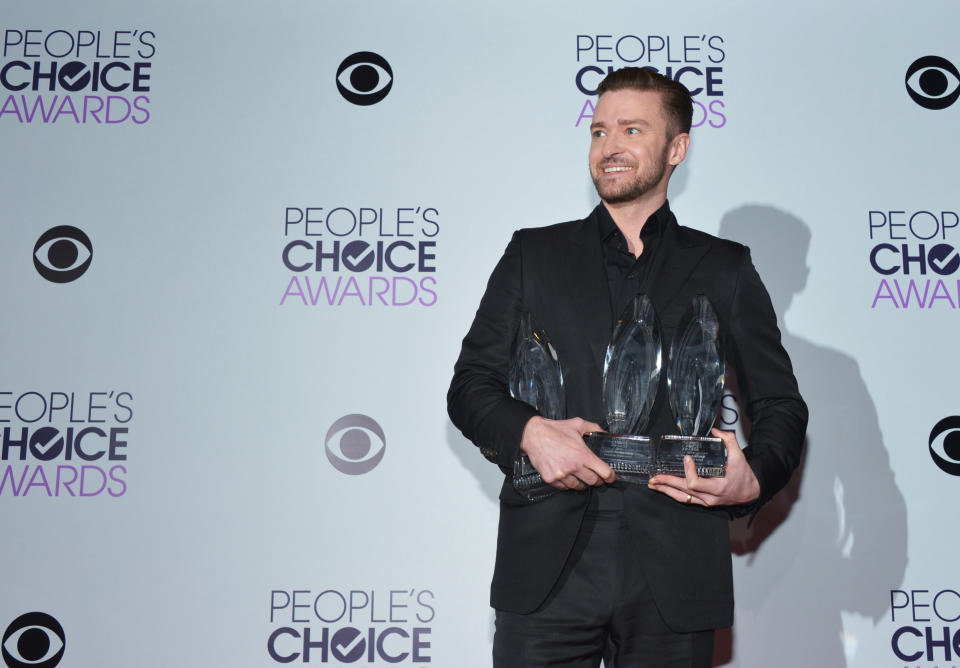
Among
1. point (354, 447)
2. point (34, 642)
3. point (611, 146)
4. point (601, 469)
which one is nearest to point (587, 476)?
point (601, 469)

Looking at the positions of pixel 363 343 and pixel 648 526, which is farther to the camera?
pixel 363 343

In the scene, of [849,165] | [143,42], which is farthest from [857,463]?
[143,42]

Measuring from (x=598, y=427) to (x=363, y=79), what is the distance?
1.70 metres

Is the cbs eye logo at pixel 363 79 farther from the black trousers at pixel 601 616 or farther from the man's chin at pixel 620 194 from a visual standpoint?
the black trousers at pixel 601 616

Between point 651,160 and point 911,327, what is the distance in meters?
1.27

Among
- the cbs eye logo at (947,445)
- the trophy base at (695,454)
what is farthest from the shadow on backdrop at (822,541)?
the trophy base at (695,454)

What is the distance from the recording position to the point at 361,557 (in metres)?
2.64

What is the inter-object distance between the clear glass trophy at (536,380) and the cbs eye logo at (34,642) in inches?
65.8

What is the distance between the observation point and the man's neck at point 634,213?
2008 mm

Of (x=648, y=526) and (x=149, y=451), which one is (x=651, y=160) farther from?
(x=149, y=451)

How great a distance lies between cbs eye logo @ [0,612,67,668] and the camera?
103 inches

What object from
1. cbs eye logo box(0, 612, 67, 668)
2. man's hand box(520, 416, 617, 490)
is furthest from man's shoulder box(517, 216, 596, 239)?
cbs eye logo box(0, 612, 67, 668)

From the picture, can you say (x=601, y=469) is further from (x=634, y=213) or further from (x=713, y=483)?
(x=634, y=213)

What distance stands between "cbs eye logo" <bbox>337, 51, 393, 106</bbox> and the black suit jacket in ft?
3.64
